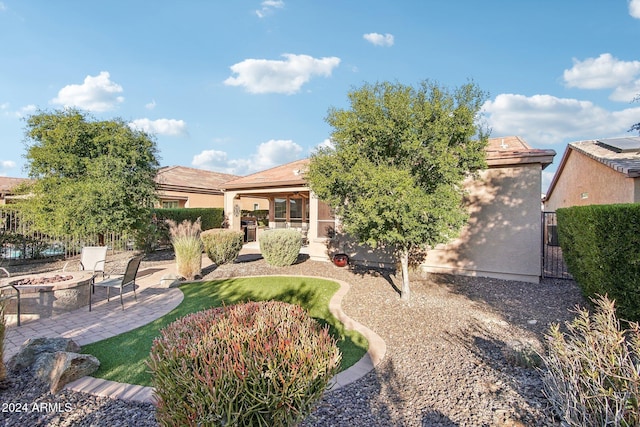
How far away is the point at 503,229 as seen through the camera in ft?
30.9

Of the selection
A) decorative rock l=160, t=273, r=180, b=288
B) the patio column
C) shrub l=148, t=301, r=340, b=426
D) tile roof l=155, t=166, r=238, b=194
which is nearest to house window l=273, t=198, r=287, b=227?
the patio column

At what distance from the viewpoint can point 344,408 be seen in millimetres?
3396

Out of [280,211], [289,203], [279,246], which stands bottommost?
[279,246]

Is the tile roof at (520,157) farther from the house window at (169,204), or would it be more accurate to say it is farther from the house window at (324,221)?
the house window at (169,204)

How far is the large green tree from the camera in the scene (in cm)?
1030

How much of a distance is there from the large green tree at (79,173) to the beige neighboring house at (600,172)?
54.0ft

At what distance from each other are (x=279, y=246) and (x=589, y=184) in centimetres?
1459

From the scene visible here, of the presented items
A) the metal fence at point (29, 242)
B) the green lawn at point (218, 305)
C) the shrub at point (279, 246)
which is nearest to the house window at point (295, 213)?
the shrub at point (279, 246)

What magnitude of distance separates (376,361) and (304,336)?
2.48 metres

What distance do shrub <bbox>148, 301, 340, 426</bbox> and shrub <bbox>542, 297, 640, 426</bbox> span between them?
223 cm

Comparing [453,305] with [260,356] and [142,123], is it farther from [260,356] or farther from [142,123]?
[142,123]

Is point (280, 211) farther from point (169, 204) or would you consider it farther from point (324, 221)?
point (169, 204)

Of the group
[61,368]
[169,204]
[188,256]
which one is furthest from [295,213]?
[61,368]

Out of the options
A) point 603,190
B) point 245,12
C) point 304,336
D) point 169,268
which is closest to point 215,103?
point 245,12
